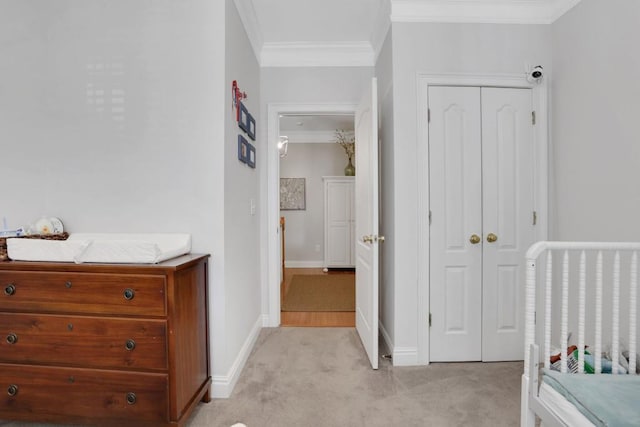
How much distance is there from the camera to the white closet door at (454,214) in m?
2.33

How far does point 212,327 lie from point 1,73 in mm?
2044

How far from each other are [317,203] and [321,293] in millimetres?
2287

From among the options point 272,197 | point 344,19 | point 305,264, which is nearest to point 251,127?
point 272,197

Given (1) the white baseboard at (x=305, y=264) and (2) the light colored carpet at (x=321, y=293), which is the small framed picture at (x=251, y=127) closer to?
(2) the light colored carpet at (x=321, y=293)

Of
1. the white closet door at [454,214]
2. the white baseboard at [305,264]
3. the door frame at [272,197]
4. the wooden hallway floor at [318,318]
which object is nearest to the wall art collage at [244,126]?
the door frame at [272,197]

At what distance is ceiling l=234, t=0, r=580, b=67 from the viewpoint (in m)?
2.30

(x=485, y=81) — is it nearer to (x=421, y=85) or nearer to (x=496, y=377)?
(x=421, y=85)

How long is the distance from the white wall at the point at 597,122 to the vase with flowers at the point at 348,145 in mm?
3585

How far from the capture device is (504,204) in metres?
2.35

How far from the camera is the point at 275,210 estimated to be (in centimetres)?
311

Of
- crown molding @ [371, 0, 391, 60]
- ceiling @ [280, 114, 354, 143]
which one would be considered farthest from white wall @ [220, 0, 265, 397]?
ceiling @ [280, 114, 354, 143]

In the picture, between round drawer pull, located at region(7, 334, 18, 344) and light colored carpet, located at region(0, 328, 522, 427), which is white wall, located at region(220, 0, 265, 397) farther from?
round drawer pull, located at region(7, 334, 18, 344)

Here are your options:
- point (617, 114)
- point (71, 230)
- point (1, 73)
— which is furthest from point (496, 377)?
point (1, 73)

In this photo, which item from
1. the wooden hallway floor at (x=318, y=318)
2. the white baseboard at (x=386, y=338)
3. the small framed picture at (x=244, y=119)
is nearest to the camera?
the small framed picture at (x=244, y=119)
